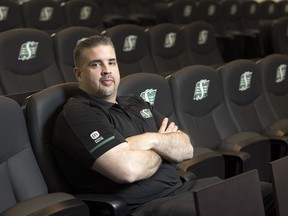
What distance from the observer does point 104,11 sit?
560 centimetres

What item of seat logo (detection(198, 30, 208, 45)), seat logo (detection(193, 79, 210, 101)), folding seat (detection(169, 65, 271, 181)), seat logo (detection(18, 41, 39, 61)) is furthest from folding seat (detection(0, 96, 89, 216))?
seat logo (detection(198, 30, 208, 45))

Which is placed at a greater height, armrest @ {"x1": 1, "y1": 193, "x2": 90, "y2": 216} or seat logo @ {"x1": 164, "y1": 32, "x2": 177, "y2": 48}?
seat logo @ {"x1": 164, "y1": 32, "x2": 177, "y2": 48}

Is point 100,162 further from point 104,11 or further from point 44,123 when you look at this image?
point 104,11

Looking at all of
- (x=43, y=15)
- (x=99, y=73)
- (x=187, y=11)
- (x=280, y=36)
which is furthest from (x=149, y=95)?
(x=187, y=11)

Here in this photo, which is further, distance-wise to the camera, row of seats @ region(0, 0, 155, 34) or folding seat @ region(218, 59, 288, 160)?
row of seats @ region(0, 0, 155, 34)

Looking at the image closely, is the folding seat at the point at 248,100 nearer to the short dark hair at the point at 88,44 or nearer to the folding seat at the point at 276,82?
the folding seat at the point at 276,82

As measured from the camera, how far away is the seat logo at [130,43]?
143 inches

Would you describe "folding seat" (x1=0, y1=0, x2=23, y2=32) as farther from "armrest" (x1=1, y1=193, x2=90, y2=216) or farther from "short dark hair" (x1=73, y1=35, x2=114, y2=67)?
"armrest" (x1=1, y1=193, x2=90, y2=216)

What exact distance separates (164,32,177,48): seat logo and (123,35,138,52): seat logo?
31cm

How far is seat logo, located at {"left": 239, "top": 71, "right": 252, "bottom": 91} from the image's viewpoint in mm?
2908

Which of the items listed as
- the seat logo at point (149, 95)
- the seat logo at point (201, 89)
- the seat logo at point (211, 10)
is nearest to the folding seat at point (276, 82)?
the seat logo at point (201, 89)

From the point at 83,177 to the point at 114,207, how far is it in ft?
0.92

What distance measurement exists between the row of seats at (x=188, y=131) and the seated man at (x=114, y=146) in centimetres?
8

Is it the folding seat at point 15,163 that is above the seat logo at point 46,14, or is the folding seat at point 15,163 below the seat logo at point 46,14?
below
